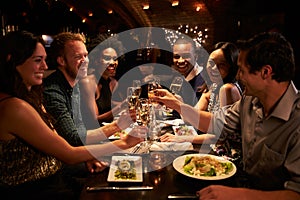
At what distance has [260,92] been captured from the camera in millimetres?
1429

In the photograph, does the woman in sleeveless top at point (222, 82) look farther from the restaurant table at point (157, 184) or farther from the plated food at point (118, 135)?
the restaurant table at point (157, 184)

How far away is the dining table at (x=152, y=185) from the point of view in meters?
1.20

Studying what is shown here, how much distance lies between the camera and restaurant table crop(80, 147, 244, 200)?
121 cm

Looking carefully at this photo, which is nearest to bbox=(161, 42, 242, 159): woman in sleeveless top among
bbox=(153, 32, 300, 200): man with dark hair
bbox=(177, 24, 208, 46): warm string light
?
bbox=(153, 32, 300, 200): man with dark hair

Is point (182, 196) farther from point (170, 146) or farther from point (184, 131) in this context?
point (184, 131)

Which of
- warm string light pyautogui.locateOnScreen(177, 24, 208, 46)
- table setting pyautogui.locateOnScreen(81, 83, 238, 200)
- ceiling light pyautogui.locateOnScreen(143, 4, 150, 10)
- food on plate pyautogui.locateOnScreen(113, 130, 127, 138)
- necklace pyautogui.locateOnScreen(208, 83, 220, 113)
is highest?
ceiling light pyautogui.locateOnScreen(143, 4, 150, 10)

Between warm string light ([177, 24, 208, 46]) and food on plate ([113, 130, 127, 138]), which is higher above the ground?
warm string light ([177, 24, 208, 46])

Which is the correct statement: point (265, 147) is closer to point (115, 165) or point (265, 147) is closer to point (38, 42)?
point (115, 165)

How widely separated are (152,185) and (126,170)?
0.15 meters

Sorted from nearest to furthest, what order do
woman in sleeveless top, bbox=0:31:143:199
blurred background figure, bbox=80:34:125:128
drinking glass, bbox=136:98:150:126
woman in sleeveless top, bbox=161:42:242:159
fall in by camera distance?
1. woman in sleeveless top, bbox=0:31:143:199
2. drinking glass, bbox=136:98:150:126
3. woman in sleeveless top, bbox=161:42:242:159
4. blurred background figure, bbox=80:34:125:128

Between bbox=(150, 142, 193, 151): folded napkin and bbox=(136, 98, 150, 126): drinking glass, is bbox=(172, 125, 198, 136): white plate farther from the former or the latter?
bbox=(136, 98, 150, 126): drinking glass

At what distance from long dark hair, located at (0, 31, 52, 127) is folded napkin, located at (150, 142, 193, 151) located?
2.27 ft

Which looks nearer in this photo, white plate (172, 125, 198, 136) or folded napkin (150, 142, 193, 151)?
folded napkin (150, 142, 193, 151)

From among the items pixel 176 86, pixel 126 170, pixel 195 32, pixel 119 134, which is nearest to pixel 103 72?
pixel 176 86
